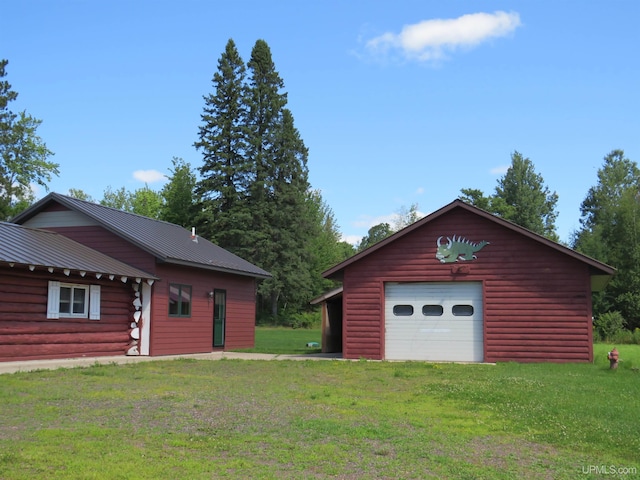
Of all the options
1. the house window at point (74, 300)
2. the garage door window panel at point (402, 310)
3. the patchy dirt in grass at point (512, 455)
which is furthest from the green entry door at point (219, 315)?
the patchy dirt in grass at point (512, 455)

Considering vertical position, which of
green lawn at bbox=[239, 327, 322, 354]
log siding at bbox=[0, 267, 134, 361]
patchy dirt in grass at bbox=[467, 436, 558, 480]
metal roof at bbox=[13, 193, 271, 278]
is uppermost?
metal roof at bbox=[13, 193, 271, 278]

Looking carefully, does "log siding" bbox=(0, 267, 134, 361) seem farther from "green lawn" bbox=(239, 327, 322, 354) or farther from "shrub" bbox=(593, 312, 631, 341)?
"shrub" bbox=(593, 312, 631, 341)

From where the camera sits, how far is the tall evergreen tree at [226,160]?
46.8 meters

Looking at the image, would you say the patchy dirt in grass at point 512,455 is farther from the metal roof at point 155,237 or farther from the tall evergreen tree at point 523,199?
the tall evergreen tree at point 523,199

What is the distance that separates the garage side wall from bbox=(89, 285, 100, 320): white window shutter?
7214mm

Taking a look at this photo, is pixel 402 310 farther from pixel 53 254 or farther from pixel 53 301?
pixel 53 254

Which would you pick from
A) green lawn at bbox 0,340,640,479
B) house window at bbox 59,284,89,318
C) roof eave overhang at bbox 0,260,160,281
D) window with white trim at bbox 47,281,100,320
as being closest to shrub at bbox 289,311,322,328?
roof eave overhang at bbox 0,260,160,281

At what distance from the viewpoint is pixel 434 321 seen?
1906 centimetres

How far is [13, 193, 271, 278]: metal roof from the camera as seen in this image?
1928 centimetres

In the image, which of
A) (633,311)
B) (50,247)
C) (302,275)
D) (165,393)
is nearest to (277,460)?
(165,393)

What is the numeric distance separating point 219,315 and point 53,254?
7.58 meters

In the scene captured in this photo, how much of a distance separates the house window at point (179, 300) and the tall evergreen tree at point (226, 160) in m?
25.1

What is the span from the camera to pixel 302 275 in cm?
4884

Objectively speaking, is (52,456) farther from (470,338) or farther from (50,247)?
(470,338)
